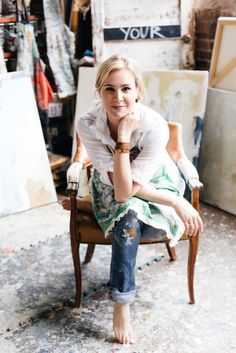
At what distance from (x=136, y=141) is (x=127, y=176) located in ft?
0.60

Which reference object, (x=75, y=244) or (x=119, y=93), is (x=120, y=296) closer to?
(x=75, y=244)

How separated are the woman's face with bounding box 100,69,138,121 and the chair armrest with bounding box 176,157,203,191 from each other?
40 cm

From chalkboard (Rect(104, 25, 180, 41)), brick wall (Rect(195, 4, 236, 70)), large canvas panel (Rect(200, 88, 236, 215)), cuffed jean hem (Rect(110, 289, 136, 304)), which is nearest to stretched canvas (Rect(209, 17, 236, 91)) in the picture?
large canvas panel (Rect(200, 88, 236, 215))

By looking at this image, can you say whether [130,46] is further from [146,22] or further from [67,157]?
[67,157]

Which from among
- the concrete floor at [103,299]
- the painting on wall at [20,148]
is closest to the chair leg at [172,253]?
the concrete floor at [103,299]

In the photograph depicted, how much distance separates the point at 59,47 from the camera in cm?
317

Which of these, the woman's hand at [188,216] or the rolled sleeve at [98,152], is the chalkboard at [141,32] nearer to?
the rolled sleeve at [98,152]

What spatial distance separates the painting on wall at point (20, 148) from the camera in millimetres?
2947

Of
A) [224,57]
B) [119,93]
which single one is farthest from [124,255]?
[224,57]

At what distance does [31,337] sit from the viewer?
1.93 meters

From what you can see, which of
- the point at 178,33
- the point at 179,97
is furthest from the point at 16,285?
the point at 178,33

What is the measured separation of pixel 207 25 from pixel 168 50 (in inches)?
12.2

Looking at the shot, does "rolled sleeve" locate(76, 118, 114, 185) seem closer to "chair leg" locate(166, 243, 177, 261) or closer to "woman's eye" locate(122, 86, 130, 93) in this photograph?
"woman's eye" locate(122, 86, 130, 93)

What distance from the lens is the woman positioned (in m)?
1.81
